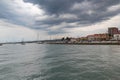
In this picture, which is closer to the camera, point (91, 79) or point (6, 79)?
point (91, 79)

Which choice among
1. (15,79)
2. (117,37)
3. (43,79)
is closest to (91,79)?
(43,79)

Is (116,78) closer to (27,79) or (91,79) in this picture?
(91,79)

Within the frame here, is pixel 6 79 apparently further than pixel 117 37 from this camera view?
No

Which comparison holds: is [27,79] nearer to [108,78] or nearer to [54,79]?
[54,79]

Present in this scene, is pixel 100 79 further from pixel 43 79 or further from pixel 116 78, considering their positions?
pixel 43 79

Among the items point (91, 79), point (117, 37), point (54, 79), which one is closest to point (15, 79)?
point (54, 79)

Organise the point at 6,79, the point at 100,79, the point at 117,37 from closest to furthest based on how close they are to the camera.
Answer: the point at 100,79 → the point at 6,79 → the point at 117,37

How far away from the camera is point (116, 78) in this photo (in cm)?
1272

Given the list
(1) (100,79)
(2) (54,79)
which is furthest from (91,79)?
(2) (54,79)

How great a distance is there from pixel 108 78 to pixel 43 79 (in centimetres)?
640

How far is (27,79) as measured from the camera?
42.6 ft

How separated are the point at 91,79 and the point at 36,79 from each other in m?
5.41

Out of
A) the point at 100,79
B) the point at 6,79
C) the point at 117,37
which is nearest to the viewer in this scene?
the point at 100,79

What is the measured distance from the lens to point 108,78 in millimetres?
12812
